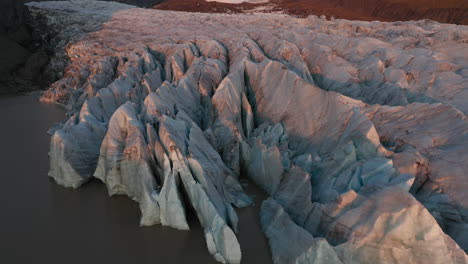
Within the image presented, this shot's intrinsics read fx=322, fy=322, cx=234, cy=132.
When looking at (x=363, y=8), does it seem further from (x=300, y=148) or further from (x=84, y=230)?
(x=84, y=230)

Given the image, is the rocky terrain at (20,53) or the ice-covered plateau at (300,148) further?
the rocky terrain at (20,53)

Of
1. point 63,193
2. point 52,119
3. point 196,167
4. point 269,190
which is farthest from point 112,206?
point 52,119

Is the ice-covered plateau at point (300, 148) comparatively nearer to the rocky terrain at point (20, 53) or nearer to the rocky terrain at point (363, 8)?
Answer: the rocky terrain at point (20, 53)

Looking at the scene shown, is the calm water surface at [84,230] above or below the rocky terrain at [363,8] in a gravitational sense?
below

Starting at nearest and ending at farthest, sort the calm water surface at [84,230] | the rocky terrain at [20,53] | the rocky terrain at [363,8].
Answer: the calm water surface at [84,230] < the rocky terrain at [20,53] < the rocky terrain at [363,8]

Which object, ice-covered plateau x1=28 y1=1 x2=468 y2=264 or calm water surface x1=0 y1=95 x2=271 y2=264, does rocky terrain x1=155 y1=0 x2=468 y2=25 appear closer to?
ice-covered plateau x1=28 y1=1 x2=468 y2=264

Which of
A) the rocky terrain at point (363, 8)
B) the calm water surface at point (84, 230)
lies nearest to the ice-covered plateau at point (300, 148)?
the calm water surface at point (84, 230)

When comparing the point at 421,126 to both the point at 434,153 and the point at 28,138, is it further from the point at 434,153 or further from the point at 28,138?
the point at 28,138
